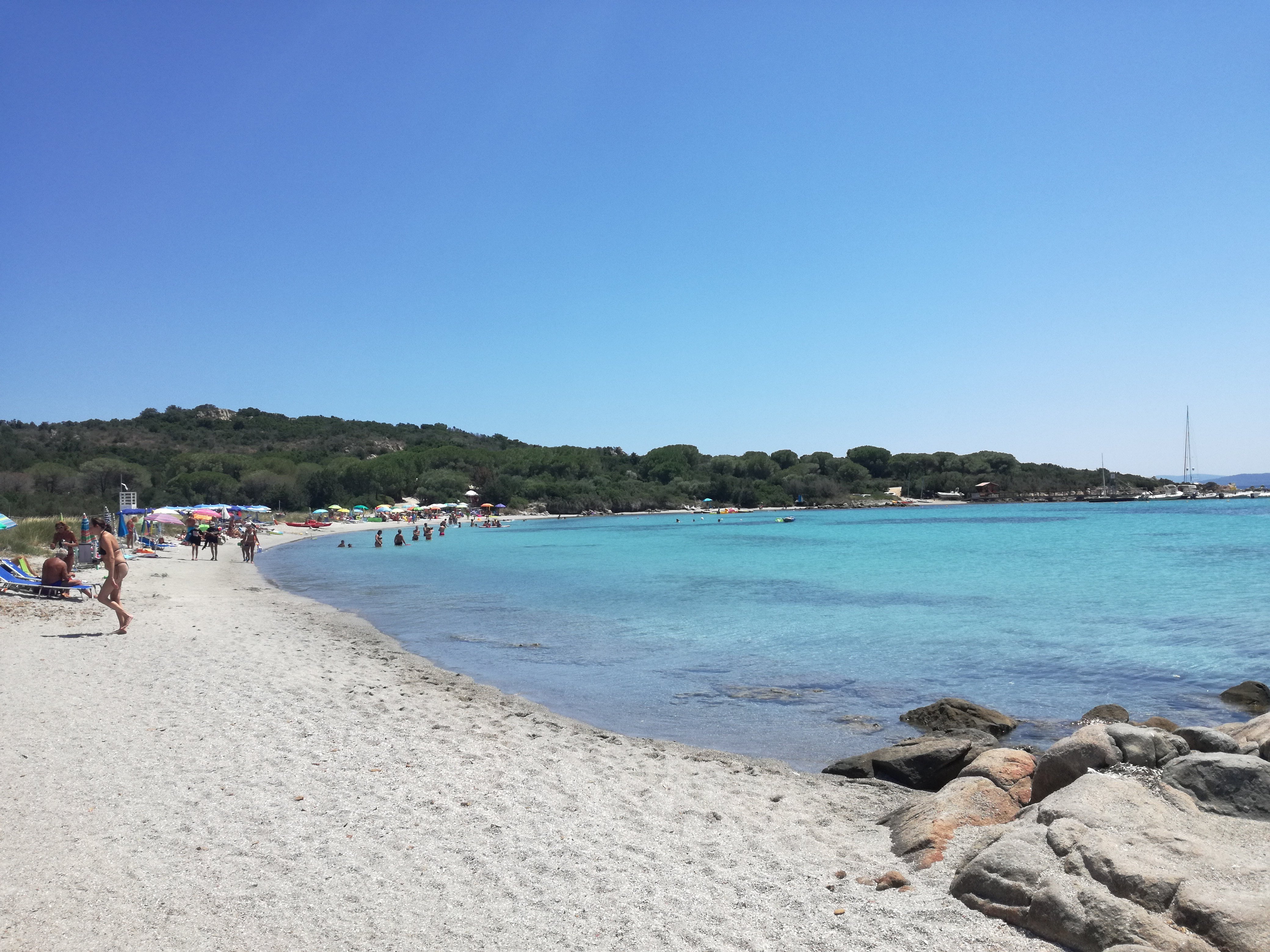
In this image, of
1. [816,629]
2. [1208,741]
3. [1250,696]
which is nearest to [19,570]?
[816,629]

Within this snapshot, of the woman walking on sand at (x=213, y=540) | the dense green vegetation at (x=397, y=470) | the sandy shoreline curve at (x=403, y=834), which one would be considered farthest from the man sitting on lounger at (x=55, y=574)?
the dense green vegetation at (x=397, y=470)

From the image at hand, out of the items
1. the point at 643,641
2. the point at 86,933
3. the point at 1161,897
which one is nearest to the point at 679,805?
the point at 1161,897

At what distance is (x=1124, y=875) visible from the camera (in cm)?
368

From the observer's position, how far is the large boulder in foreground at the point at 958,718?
341 inches

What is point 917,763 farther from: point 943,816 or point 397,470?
point 397,470

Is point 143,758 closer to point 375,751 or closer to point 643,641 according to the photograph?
point 375,751

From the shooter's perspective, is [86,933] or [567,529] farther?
[567,529]

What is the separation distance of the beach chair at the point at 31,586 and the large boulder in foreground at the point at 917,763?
1341 cm

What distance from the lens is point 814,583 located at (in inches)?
1049

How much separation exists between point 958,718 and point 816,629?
315 inches

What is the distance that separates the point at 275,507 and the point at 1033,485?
111213mm

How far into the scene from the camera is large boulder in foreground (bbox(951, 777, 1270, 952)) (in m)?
3.39

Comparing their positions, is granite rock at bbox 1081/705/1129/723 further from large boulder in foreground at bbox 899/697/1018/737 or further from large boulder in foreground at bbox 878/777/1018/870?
large boulder in foreground at bbox 878/777/1018/870

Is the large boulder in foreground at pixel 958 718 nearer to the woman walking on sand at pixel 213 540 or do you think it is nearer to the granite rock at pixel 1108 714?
the granite rock at pixel 1108 714
